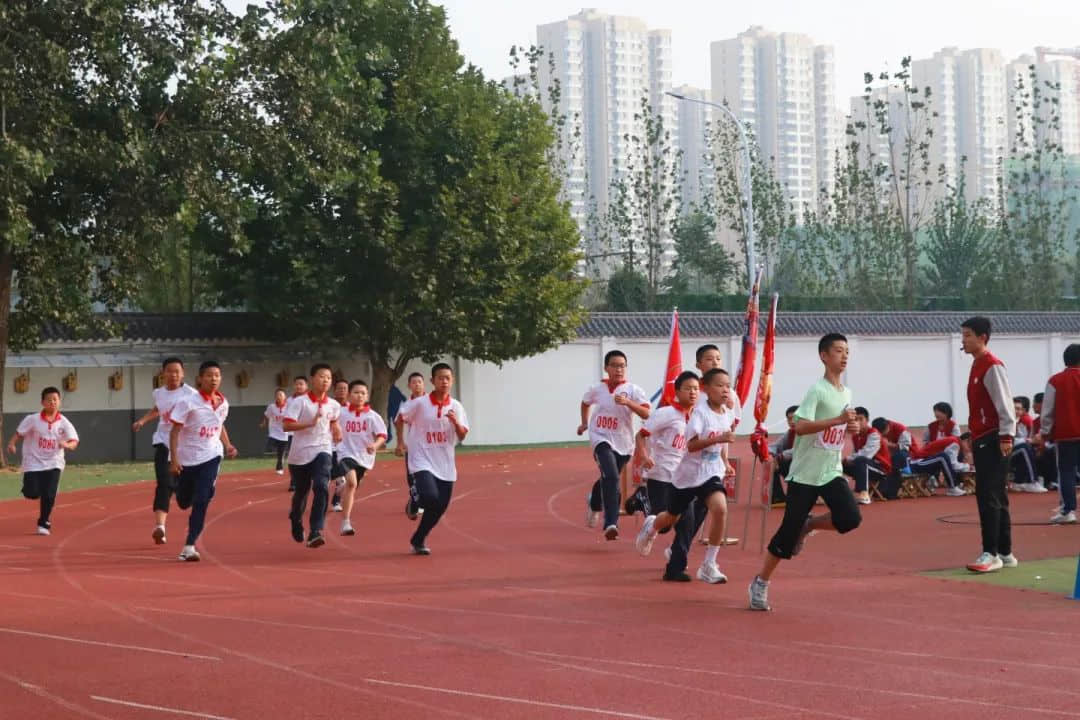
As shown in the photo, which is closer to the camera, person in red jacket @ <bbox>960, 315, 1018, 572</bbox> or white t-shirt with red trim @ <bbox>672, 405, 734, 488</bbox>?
white t-shirt with red trim @ <bbox>672, 405, 734, 488</bbox>

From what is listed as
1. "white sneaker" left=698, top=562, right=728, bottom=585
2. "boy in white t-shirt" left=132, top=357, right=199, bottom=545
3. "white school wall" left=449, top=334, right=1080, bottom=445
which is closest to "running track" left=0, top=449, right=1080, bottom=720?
"white sneaker" left=698, top=562, right=728, bottom=585

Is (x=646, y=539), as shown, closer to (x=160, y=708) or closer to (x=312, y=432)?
(x=312, y=432)

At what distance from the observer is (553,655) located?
8695 mm

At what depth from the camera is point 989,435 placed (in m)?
12.0

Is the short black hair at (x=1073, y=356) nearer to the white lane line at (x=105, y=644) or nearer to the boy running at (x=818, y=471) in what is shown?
the boy running at (x=818, y=471)

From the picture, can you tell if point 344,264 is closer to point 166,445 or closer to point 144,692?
point 166,445

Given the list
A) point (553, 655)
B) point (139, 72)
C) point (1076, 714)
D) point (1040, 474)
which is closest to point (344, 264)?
point (139, 72)

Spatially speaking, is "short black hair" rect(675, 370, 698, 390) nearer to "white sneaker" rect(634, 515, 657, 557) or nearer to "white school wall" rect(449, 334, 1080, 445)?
"white sneaker" rect(634, 515, 657, 557)

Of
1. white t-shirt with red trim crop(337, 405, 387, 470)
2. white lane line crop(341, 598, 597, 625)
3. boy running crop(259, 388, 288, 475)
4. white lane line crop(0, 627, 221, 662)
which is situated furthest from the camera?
boy running crop(259, 388, 288, 475)

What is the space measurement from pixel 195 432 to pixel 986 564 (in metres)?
7.34

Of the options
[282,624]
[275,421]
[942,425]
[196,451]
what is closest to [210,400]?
[196,451]

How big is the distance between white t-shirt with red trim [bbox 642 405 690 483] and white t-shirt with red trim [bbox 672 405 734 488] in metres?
0.67

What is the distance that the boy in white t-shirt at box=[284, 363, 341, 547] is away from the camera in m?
14.8

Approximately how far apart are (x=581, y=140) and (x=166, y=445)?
249 feet
